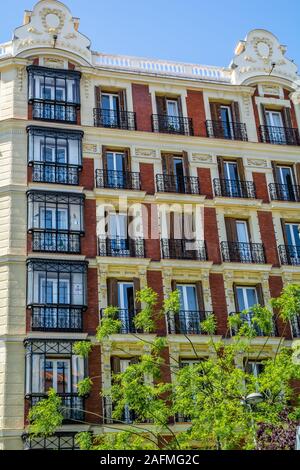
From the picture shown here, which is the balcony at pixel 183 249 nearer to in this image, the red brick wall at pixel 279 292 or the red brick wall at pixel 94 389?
the red brick wall at pixel 279 292

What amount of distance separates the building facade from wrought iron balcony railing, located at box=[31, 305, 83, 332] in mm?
42

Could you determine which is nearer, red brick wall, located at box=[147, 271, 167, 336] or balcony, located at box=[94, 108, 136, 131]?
red brick wall, located at box=[147, 271, 167, 336]

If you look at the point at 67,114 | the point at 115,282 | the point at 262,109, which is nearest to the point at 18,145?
the point at 67,114

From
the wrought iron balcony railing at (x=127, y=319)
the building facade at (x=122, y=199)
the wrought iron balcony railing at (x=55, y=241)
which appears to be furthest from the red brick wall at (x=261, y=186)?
the wrought iron balcony railing at (x=55, y=241)

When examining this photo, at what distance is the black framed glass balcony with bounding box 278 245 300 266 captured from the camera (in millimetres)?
28188

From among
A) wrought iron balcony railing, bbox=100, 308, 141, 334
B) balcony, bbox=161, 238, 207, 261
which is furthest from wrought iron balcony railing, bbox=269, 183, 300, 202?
wrought iron balcony railing, bbox=100, 308, 141, 334

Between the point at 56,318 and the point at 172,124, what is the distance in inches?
396

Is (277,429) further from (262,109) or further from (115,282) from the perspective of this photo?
(262,109)

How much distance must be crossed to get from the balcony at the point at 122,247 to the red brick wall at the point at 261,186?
18.6ft

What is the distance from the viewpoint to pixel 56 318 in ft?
81.1

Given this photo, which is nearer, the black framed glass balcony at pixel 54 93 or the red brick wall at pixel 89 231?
the red brick wall at pixel 89 231

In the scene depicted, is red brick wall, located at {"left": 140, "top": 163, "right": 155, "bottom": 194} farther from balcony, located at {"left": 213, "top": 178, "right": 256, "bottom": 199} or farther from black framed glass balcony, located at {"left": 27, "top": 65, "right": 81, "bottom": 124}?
black framed glass balcony, located at {"left": 27, "top": 65, "right": 81, "bottom": 124}

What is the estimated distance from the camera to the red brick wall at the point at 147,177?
28.3m
